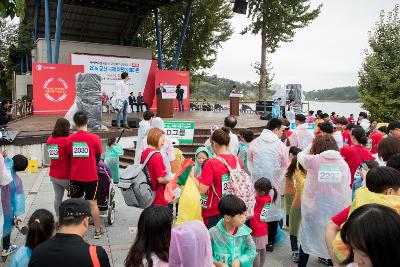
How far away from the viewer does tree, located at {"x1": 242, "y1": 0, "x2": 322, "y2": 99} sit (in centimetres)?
2675

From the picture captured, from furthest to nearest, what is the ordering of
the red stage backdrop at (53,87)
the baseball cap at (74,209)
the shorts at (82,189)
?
1. the red stage backdrop at (53,87)
2. the shorts at (82,189)
3. the baseball cap at (74,209)

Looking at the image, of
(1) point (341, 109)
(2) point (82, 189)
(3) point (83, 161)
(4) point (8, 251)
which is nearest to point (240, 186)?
(3) point (83, 161)

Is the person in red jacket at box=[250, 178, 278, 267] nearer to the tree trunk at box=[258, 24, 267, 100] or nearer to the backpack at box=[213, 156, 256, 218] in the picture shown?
the backpack at box=[213, 156, 256, 218]

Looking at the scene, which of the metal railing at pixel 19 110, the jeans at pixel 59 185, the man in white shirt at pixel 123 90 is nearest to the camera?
the jeans at pixel 59 185

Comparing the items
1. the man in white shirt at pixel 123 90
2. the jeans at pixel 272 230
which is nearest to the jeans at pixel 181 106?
the man in white shirt at pixel 123 90

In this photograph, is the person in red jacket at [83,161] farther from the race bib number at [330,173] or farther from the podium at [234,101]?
the podium at [234,101]

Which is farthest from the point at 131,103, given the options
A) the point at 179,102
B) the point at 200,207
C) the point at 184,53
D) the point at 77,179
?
the point at 200,207

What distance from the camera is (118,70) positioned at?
20.7m

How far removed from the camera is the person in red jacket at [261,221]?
4.05m

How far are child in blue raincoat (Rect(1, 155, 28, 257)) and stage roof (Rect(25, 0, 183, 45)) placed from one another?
68.3 feet

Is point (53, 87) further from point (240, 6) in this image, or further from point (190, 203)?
point (190, 203)

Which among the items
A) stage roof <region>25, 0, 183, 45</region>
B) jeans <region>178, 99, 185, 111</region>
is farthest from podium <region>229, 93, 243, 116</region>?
stage roof <region>25, 0, 183, 45</region>

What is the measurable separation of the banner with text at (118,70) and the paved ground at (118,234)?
12200mm

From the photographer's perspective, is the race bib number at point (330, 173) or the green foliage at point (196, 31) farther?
the green foliage at point (196, 31)
